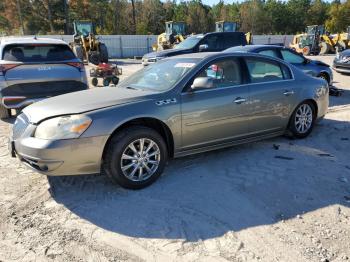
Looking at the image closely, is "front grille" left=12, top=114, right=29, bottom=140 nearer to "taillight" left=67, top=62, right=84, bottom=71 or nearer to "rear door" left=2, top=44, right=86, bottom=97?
"rear door" left=2, top=44, right=86, bottom=97

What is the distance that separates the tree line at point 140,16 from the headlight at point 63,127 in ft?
150

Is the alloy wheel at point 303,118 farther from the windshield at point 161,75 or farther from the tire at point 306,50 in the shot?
the tire at point 306,50

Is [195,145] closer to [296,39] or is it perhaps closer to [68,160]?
[68,160]

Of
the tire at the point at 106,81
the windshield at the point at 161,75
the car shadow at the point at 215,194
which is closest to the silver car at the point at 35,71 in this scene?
the windshield at the point at 161,75

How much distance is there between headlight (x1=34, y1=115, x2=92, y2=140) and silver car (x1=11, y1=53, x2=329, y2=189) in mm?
11

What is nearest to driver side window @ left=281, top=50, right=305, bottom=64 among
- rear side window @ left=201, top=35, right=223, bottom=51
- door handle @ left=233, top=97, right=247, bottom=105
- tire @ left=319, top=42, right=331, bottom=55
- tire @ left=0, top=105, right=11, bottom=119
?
rear side window @ left=201, top=35, right=223, bottom=51

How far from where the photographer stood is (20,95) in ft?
22.4

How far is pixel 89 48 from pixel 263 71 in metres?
18.6

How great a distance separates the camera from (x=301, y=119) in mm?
6113

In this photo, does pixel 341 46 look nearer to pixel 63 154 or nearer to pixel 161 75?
pixel 161 75

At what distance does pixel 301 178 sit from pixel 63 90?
16.2 feet

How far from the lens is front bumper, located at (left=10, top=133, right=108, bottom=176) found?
3742 millimetres

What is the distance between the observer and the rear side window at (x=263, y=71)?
210 inches

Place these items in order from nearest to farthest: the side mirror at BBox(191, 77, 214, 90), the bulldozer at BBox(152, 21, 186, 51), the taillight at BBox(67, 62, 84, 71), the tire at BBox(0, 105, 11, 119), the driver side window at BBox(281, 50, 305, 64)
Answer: the side mirror at BBox(191, 77, 214, 90) → the taillight at BBox(67, 62, 84, 71) → the tire at BBox(0, 105, 11, 119) → the driver side window at BBox(281, 50, 305, 64) → the bulldozer at BBox(152, 21, 186, 51)
